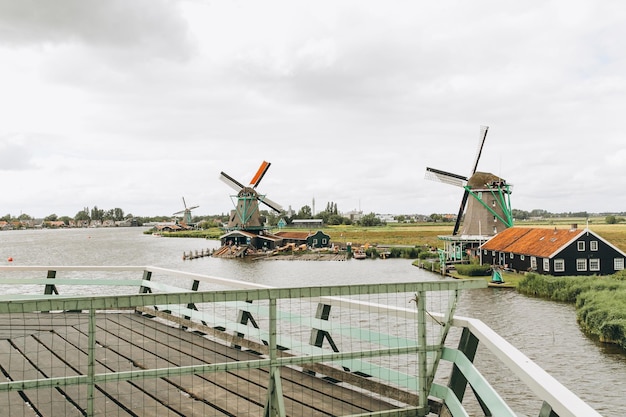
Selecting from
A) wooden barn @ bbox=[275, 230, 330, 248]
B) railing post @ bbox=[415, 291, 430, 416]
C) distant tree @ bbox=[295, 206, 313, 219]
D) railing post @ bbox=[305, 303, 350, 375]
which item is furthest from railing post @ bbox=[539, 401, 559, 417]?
distant tree @ bbox=[295, 206, 313, 219]

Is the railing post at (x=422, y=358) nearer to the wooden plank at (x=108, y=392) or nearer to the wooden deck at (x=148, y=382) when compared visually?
the wooden deck at (x=148, y=382)

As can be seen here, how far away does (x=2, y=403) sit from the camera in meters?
4.41

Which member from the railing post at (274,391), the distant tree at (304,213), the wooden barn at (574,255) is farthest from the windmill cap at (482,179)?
the distant tree at (304,213)

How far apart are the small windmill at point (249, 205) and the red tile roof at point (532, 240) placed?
32.7 m

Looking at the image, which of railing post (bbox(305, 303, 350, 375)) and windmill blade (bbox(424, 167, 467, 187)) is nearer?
railing post (bbox(305, 303, 350, 375))

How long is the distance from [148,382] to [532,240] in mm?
36411

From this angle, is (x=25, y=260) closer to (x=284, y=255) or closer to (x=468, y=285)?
(x=284, y=255)

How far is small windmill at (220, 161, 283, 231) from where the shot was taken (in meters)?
65.6

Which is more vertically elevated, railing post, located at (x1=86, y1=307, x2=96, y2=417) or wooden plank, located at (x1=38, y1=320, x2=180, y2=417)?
railing post, located at (x1=86, y1=307, x2=96, y2=417)

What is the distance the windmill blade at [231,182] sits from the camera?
68375 mm

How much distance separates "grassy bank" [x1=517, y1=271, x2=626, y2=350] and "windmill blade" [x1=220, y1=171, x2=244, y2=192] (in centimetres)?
4538

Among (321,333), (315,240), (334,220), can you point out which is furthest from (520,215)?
(321,333)

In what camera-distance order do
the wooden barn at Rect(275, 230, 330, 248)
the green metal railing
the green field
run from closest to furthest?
the green metal railing
the green field
the wooden barn at Rect(275, 230, 330, 248)

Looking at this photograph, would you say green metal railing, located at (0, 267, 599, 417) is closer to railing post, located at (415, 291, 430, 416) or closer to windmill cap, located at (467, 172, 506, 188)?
railing post, located at (415, 291, 430, 416)
